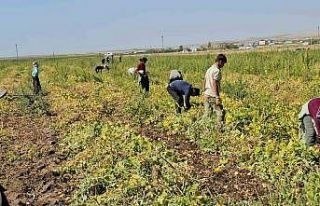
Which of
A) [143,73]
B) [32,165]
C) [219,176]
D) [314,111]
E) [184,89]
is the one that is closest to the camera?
[314,111]

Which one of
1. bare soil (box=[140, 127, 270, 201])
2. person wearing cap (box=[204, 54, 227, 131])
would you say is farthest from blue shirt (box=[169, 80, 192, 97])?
bare soil (box=[140, 127, 270, 201])

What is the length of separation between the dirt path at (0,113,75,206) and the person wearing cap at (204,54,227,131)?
2.83m

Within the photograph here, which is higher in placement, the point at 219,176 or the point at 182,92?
the point at 182,92

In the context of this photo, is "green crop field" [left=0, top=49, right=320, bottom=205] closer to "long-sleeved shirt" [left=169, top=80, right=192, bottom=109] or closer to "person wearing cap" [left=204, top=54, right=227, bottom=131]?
"person wearing cap" [left=204, top=54, right=227, bottom=131]

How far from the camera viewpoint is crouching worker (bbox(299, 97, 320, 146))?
6.93 metres

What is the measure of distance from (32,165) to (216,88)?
3.44 m

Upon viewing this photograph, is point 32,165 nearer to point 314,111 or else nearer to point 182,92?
point 182,92

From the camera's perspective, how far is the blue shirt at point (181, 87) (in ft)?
42.0

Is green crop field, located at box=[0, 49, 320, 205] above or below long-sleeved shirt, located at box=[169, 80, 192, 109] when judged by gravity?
below

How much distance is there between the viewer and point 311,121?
23.3ft

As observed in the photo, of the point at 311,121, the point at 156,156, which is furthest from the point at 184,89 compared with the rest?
the point at 311,121

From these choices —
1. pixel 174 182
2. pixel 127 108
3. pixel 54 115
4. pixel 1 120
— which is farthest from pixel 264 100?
pixel 174 182

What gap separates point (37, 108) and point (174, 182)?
9.96 metres

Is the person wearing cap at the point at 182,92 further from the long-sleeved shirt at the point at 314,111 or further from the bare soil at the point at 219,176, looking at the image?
the long-sleeved shirt at the point at 314,111
